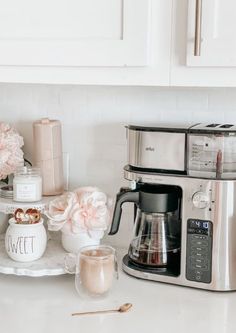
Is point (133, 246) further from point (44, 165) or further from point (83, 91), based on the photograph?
point (83, 91)

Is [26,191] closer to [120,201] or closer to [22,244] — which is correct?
[22,244]

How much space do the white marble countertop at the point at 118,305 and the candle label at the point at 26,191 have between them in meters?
0.23

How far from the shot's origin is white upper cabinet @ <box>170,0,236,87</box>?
1338 millimetres

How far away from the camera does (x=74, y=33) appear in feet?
4.87

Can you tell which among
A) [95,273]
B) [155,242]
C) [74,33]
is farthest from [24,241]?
[74,33]

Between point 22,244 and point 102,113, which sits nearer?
point 22,244

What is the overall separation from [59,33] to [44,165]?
18.8 inches

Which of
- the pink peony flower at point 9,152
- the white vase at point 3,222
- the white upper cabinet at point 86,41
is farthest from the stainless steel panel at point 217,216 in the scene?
the white vase at point 3,222

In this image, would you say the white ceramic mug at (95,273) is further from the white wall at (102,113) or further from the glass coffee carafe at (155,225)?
the white wall at (102,113)

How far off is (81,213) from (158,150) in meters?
0.29

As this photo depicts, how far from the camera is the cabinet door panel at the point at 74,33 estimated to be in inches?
56.0

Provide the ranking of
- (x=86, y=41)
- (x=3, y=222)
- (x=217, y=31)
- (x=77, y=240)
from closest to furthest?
(x=217, y=31) → (x=86, y=41) → (x=77, y=240) → (x=3, y=222)

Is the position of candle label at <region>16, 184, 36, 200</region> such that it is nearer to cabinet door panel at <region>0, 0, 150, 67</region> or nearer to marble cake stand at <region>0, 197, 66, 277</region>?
marble cake stand at <region>0, 197, 66, 277</region>

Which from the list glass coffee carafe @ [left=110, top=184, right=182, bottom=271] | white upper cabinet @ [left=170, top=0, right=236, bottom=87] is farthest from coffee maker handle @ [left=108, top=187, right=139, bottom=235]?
white upper cabinet @ [left=170, top=0, right=236, bottom=87]
